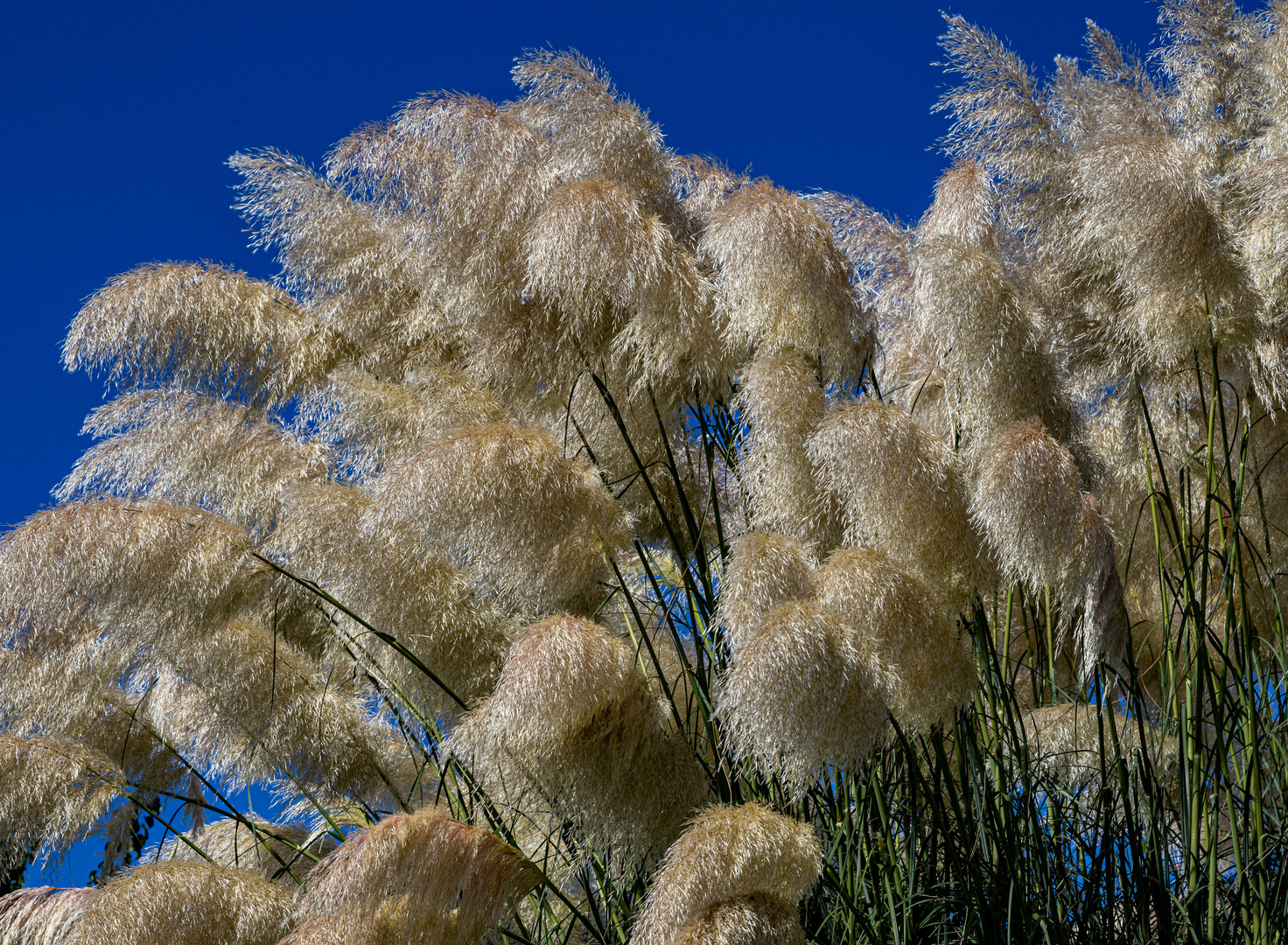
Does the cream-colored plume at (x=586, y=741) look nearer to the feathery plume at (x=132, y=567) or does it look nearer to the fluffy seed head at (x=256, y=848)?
the feathery plume at (x=132, y=567)

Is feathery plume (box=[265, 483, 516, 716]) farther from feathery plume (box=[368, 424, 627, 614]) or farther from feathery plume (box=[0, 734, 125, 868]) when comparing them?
feathery plume (box=[0, 734, 125, 868])

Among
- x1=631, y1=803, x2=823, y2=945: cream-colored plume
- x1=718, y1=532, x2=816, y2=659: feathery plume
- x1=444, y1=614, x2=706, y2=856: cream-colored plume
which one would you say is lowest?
x1=631, y1=803, x2=823, y2=945: cream-colored plume

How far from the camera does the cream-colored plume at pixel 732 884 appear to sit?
2070 millimetres

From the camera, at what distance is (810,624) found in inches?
82.0

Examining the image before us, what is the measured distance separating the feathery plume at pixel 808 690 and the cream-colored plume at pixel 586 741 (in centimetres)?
26

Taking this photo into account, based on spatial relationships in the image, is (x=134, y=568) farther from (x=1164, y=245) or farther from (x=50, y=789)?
(x=1164, y=245)

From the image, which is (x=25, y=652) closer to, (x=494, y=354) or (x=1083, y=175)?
(x=494, y=354)

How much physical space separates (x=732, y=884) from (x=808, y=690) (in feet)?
1.23

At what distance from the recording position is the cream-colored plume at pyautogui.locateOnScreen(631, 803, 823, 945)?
2070mm

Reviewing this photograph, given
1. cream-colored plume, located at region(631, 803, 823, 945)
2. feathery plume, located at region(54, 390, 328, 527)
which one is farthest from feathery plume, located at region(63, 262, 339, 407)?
cream-colored plume, located at region(631, 803, 823, 945)

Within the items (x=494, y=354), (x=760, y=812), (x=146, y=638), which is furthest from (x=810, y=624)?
(x=146, y=638)

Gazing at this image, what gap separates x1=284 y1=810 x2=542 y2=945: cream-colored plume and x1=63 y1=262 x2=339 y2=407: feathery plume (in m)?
1.70

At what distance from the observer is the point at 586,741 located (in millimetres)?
2369

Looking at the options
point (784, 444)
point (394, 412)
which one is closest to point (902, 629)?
point (784, 444)
